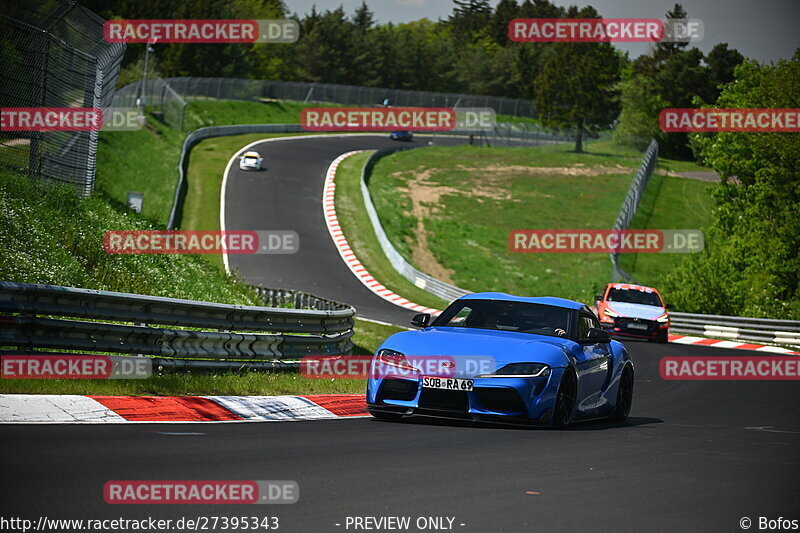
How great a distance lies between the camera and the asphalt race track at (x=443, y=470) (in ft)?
18.8

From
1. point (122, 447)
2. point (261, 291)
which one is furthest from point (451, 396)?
point (261, 291)

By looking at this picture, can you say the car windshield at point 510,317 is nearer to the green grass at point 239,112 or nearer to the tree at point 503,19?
the green grass at point 239,112

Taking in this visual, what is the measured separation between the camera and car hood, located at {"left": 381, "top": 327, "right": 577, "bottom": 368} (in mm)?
9969

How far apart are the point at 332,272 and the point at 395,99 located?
72.1 metres

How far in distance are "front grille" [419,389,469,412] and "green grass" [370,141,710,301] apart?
28.9m

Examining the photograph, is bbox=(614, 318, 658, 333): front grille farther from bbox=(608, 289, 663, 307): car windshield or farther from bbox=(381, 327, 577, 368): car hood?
bbox=(381, 327, 577, 368): car hood

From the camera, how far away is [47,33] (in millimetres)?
14797

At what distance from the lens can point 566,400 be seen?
34.5 ft

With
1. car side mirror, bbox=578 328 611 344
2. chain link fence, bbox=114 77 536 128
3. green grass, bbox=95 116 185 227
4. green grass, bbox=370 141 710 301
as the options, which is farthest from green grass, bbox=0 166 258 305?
chain link fence, bbox=114 77 536 128

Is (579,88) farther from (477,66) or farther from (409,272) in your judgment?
(409,272)

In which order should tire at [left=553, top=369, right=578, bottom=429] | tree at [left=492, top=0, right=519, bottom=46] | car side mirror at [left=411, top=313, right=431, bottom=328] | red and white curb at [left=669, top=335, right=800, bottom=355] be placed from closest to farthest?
tire at [left=553, top=369, right=578, bottom=429] → car side mirror at [left=411, top=313, right=431, bottom=328] → red and white curb at [left=669, top=335, right=800, bottom=355] → tree at [left=492, top=0, right=519, bottom=46]

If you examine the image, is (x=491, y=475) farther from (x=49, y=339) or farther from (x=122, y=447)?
(x=49, y=339)

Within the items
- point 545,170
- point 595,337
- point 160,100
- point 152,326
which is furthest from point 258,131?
point 595,337

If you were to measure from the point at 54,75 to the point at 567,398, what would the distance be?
9.20 m
